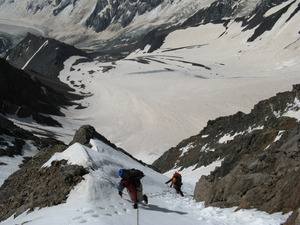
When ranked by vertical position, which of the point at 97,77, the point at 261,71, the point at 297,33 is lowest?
the point at 97,77

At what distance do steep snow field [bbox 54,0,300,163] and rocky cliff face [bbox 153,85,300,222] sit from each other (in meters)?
12.0

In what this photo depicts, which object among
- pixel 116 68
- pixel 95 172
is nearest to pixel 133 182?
pixel 95 172

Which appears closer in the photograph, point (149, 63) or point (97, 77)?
point (97, 77)

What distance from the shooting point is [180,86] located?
75875 millimetres

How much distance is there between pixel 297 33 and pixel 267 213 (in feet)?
324

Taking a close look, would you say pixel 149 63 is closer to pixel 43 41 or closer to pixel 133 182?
pixel 43 41

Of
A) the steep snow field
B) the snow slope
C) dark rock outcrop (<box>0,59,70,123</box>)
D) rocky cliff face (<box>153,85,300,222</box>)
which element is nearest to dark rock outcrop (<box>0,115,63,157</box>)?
rocky cliff face (<box>153,85,300,222</box>)

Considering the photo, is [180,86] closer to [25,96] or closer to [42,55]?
[25,96]

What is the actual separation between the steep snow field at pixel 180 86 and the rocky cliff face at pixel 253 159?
39.3 ft

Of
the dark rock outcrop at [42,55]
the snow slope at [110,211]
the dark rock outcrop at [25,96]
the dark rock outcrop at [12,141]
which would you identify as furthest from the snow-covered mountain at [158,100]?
the dark rock outcrop at [25,96]

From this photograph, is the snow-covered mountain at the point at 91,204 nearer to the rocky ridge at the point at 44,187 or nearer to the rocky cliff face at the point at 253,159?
the rocky ridge at the point at 44,187

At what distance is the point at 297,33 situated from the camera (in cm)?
9862

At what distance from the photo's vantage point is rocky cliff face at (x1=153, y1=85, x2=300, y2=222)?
31.0 ft

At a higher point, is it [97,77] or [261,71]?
[261,71]
